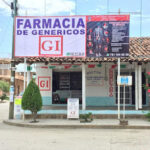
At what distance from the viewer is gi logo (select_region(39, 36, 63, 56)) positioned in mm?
14633

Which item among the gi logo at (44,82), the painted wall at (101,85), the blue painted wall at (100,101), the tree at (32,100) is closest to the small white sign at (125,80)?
the tree at (32,100)

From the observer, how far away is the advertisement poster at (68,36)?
14.3 meters

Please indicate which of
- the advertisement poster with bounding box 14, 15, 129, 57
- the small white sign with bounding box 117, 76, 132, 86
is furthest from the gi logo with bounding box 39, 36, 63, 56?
the small white sign with bounding box 117, 76, 132, 86

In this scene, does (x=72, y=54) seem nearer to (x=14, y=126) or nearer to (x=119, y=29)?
(x=119, y=29)

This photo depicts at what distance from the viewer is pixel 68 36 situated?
579 inches

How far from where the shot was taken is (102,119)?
46.8ft

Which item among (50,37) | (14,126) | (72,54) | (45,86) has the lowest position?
(14,126)

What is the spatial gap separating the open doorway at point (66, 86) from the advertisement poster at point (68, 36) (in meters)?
3.80

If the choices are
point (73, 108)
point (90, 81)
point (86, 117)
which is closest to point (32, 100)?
point (73, 108)

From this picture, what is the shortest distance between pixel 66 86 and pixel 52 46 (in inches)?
172

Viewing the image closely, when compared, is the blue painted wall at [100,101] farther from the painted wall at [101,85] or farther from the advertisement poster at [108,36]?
the advertisement poster at [108,36]

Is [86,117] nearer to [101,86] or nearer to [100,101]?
[100,101]
